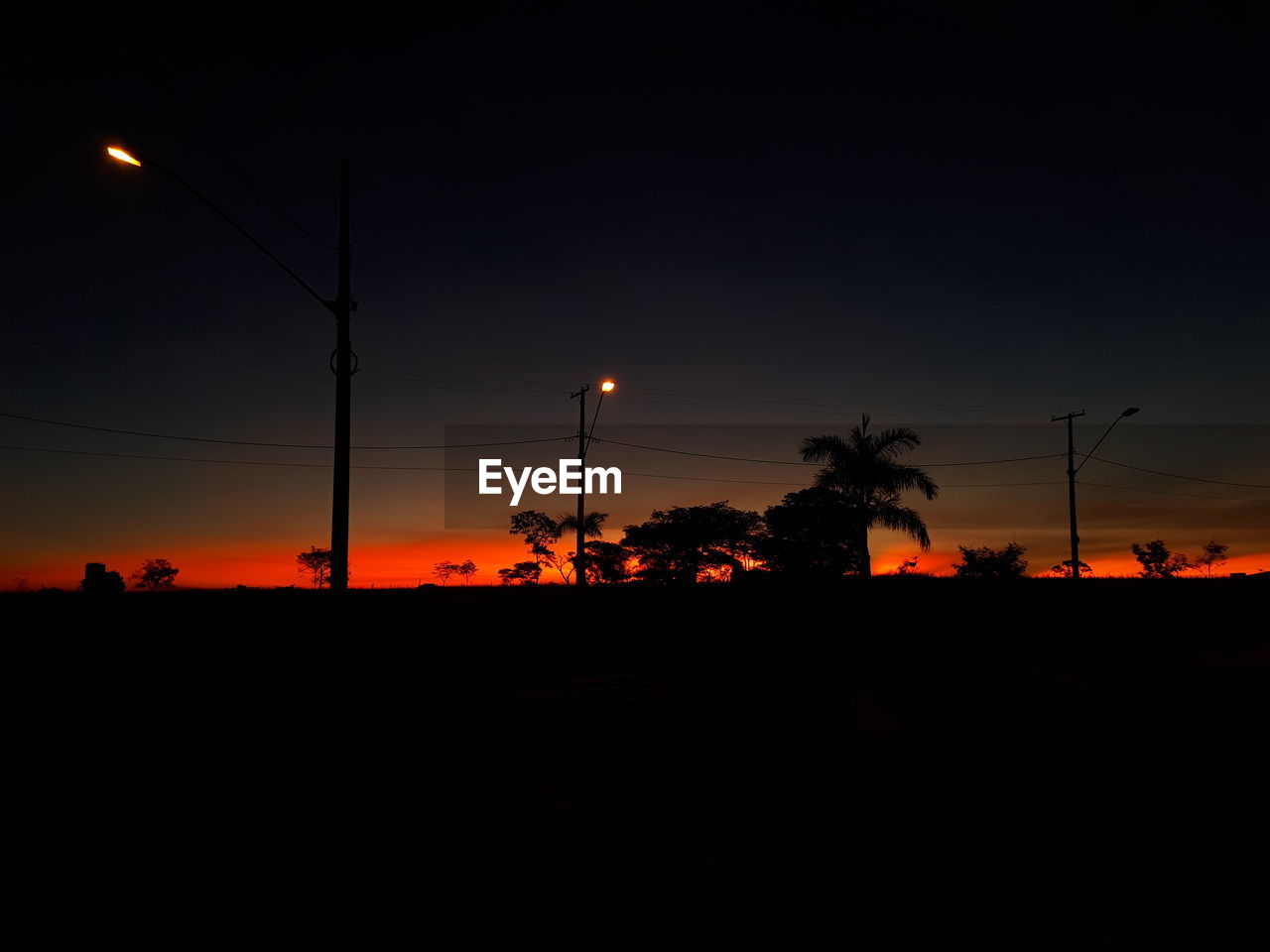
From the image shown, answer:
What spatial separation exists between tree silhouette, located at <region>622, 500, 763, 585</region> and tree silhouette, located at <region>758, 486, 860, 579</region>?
302 inches

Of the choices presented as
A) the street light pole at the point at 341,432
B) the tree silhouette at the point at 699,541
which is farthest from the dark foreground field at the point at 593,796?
the tree silhouette at the point at 699,541

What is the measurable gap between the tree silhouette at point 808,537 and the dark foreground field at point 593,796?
3424 cm

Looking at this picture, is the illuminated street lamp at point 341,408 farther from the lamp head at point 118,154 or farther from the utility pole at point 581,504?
the utility pole at point 581,504

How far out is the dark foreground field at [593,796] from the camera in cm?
358

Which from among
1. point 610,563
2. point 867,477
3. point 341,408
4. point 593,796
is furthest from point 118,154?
point 610,563

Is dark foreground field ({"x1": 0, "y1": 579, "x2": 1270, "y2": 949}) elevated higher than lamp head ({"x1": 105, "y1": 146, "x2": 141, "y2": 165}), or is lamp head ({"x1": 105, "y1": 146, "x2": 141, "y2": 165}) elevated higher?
lamp head ({"x1": 105, "y1": 146, "x2": 141, "y2": 165})

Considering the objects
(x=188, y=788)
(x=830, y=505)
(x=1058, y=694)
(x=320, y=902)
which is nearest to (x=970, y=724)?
(x=1058, y=694)

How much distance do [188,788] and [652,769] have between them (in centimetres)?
339

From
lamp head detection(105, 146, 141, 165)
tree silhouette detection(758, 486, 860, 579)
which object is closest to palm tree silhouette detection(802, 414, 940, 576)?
tree silhouette detection(758, 486, 860, 579)

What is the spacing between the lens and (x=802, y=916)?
3.57 m

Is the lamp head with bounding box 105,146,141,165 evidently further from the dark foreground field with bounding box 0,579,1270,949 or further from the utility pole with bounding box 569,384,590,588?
the utility pole with bounding box 569,384,590,588

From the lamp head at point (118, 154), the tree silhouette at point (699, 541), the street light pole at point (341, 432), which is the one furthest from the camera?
the tree silhouette at point (699, 541)

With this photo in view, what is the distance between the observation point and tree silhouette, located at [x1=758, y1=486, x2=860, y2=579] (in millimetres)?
47156

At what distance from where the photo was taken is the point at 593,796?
5.38 metres
